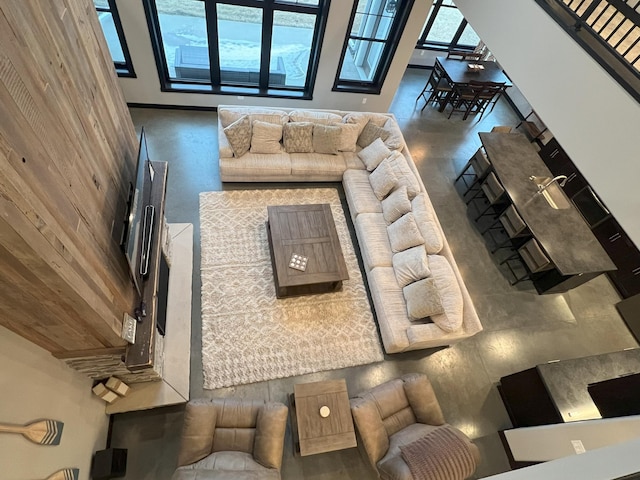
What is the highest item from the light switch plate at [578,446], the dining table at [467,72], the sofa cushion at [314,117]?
the dining table at [467,72]

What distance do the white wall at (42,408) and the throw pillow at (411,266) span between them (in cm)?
336

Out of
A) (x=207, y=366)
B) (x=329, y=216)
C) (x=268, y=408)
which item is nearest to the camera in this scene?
(x=268, y=408)

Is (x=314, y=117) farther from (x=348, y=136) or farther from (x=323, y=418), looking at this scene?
(x=323, y=418)

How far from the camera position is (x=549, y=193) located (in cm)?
495

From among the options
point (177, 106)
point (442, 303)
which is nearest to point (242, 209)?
point (177, 106)

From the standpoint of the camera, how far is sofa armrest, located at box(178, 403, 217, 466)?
2.79 meters

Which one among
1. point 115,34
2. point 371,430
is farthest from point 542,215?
point 115,34

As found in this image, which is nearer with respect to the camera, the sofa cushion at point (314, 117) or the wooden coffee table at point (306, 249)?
the wooden coffee table at point (306, 249)

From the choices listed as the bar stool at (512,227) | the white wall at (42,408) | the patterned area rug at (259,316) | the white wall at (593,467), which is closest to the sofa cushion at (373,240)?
the patterned area rug at (259,316)

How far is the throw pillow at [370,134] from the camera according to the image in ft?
17.6

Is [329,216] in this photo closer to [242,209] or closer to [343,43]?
[242,209]

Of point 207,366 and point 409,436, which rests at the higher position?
point 207,366

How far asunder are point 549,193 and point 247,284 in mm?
4533

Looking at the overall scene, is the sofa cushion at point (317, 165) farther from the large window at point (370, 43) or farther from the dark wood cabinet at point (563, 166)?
the dark wood cabinet at point (563, 166)
